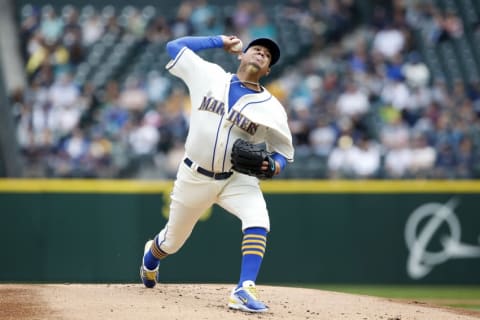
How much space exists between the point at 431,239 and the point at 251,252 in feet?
22.4

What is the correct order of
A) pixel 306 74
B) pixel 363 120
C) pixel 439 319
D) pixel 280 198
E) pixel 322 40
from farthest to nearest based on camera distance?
1. pixel 322 40
2. pixel 306 74
3. pixel 363 120
4. pixel 280 198
5. pixel 439 319

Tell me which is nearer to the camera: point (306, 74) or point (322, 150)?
point (322, 150)

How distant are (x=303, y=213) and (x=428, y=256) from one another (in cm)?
180

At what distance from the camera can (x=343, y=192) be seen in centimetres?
1266

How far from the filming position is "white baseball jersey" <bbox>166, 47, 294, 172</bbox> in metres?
6.52

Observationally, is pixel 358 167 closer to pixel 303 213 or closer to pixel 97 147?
pixel 303 213

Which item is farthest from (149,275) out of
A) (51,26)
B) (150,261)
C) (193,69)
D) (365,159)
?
(51,26)

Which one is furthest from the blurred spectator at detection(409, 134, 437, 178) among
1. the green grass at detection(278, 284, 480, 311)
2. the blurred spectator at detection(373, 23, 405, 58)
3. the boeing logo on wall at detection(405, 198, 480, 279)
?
the blurred spectator at detection(373, 23, 405, 58)

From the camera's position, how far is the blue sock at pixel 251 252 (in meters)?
6.38

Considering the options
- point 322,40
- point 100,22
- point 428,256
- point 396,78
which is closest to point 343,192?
point 428,256

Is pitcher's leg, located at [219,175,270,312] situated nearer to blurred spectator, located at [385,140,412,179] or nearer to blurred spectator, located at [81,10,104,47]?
Answer: blurred spectator, located at [385,140,412,179]

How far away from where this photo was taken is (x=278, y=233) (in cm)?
1250

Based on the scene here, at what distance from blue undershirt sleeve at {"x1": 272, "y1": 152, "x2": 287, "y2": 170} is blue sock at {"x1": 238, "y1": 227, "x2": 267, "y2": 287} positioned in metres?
0.50

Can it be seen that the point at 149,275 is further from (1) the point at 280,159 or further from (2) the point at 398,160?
(2) the point at 398,160
